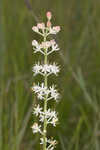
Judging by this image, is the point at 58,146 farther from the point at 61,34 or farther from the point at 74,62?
the point at 61,34

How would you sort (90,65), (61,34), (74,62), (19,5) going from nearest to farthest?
(74,62)
(90,65)
(61,34)
(19,5)

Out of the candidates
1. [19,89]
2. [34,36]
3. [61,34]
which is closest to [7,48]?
[34,36]

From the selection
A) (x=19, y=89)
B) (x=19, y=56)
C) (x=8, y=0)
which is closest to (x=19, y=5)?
(x=8, y=0)

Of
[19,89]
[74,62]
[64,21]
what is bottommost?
[19,89]

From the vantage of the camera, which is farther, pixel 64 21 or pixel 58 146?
pixel 64 21

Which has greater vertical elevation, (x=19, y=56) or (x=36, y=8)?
(x=36, y=8)

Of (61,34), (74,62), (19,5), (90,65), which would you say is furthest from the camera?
(19,5)
